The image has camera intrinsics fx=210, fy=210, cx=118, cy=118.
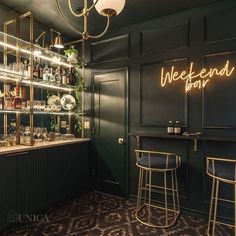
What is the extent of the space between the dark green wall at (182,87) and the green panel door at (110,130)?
0.16m

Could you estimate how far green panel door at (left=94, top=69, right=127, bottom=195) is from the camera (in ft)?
11.6

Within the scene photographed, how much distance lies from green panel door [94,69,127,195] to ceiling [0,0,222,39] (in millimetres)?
806

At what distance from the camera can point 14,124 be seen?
307 cm

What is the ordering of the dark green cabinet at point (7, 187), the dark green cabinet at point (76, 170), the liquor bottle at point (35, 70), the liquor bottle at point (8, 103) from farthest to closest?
1. the dark green cabinet at point (76, 170)
2. the liquor bottle at point (35, 70)
3. the liquor bottle at point (8, 103)
4. the dark green cabinet at point (7, 187)

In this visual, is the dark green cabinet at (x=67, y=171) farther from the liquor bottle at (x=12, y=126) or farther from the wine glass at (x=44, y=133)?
the liquor bottle at (x=12, y=126)

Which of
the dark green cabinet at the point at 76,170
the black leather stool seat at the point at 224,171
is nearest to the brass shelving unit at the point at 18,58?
the dark green cabinet at the point at 76,170

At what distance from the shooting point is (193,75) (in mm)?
2939

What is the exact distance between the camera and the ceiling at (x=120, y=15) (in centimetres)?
277

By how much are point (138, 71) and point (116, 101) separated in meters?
0.63

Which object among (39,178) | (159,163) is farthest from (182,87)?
(39,178)

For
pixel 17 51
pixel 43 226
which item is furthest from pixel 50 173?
pixel 17 51

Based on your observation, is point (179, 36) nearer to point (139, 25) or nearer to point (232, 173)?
point (139, 25)

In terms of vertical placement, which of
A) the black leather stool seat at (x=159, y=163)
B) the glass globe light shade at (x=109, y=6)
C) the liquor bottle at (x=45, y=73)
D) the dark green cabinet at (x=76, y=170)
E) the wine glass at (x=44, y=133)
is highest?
the glass globe light shade at (x=109, y=6)

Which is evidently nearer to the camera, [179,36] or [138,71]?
[179,36]
